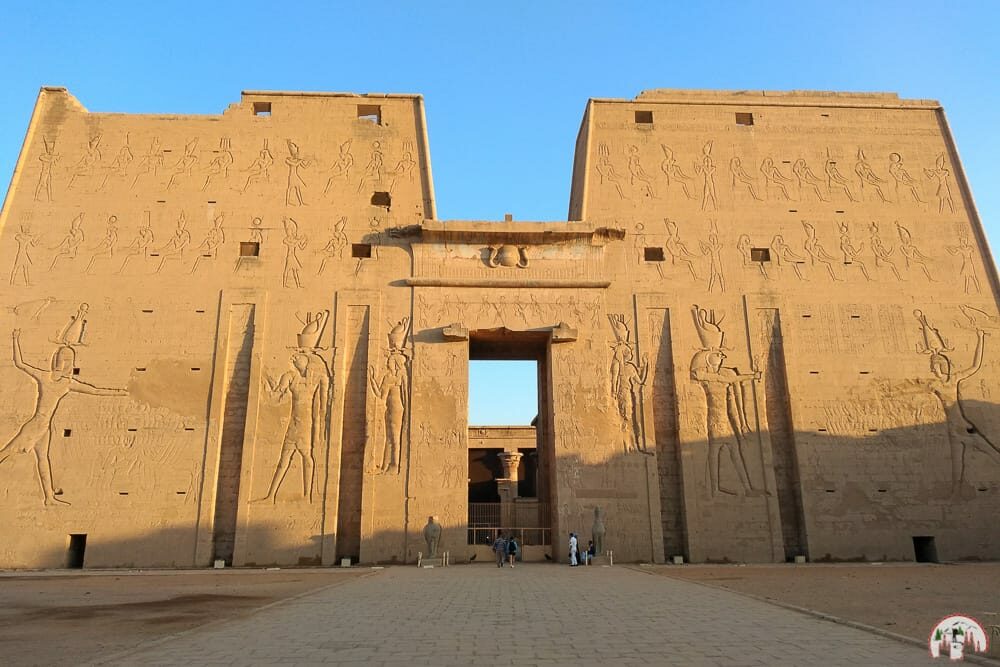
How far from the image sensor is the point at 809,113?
18.1 meters

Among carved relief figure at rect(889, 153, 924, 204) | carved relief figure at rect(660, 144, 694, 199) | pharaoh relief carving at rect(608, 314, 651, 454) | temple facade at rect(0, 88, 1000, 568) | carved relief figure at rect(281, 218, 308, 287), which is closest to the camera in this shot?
temple facade at rect(0, 88, 1000, 568)

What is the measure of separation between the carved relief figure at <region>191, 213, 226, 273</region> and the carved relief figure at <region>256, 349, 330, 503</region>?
11.4ft

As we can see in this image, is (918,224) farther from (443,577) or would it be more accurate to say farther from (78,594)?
(78,594)

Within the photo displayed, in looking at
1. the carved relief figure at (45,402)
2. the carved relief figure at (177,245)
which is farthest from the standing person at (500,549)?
the carved relief figure at (177,245)

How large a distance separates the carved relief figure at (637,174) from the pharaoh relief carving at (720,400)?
3.41 meters

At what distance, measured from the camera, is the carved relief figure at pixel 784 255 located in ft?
54.9

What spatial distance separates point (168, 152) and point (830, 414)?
1775cm

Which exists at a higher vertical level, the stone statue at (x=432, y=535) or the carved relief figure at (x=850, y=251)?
the carved relief figure at (x=850, y=251)

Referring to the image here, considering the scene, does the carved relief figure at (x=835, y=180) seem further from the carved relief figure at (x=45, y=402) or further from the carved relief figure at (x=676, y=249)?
the carved relief figure at (x=45, y=402)

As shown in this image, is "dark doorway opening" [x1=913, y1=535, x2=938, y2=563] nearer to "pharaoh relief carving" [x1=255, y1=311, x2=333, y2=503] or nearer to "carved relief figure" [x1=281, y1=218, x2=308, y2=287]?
"pharaoh relief carving" [x1=255, y1=311, x2=333, y2=503]

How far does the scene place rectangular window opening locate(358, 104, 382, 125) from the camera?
17.6m

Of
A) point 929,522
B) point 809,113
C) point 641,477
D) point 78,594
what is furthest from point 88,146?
point 929,522

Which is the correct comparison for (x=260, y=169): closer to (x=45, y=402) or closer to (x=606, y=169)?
(x=45, y=402)

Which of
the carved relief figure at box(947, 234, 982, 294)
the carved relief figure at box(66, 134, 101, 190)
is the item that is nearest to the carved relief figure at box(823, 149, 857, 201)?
the carved relief figure at box(947, 234, 982, 294)
